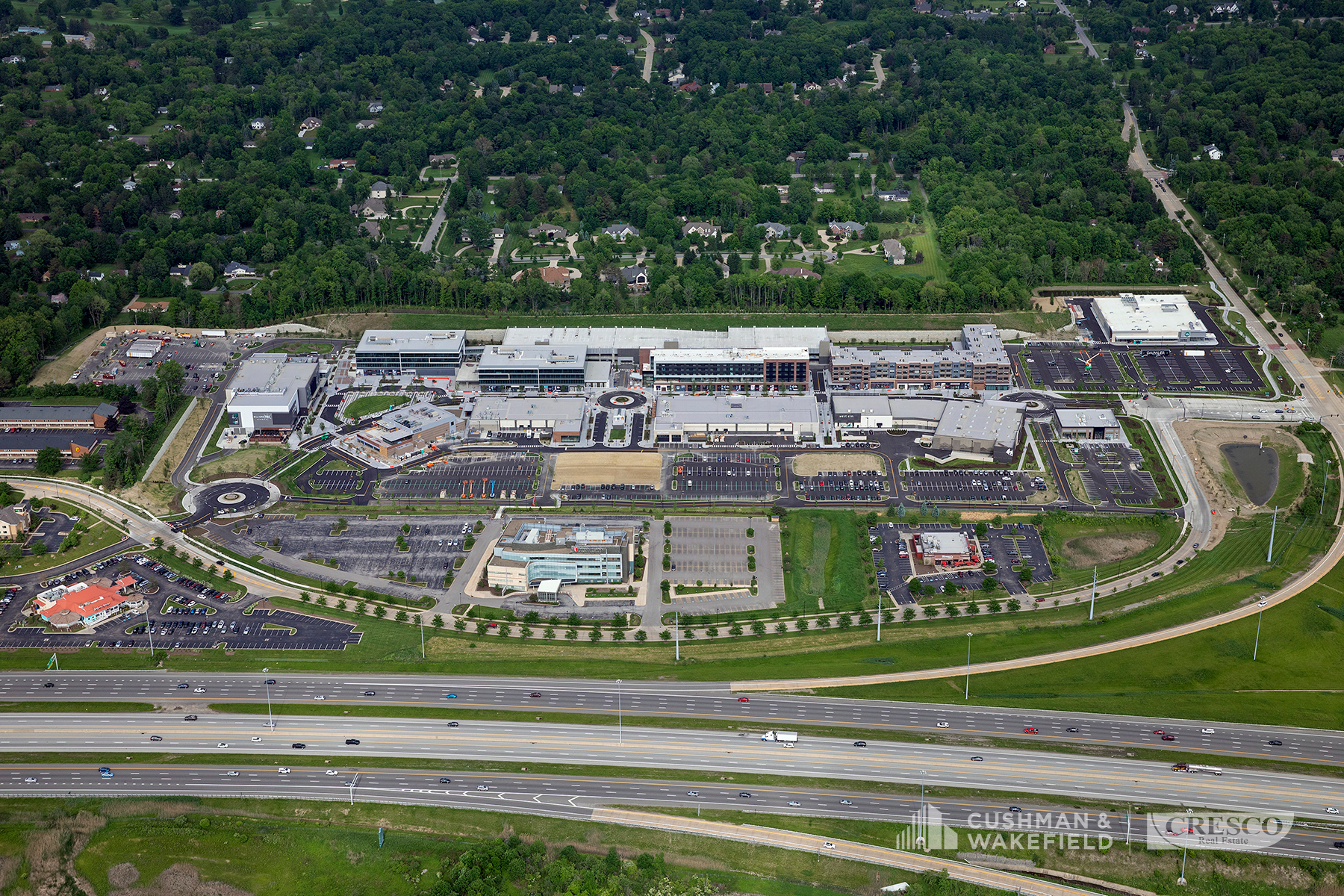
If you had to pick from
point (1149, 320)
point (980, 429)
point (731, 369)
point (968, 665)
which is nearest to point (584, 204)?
point (731, 369)

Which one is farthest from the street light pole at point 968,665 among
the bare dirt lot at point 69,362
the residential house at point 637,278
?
the bare dirt lot at point 69,362

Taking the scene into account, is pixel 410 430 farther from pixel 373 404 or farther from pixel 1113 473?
pixel 1113 473

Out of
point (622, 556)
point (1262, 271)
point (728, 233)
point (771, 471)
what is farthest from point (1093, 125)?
point (622, 556)

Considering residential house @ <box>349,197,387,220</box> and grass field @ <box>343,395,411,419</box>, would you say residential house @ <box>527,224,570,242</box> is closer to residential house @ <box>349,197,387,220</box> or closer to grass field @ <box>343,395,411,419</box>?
residential house @ <box>349,197,387,220</box>

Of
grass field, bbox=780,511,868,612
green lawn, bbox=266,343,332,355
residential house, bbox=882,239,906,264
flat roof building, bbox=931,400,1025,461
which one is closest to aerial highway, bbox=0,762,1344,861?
grass field, bbox=780,511,868,612

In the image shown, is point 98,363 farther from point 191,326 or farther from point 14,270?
point 14,270

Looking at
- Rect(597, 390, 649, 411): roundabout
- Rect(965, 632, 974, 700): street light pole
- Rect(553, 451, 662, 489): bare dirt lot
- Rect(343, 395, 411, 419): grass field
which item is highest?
Rect(965, 632, 974, 700): street light pole

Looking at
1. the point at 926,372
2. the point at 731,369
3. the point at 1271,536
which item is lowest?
the point at 731,369
